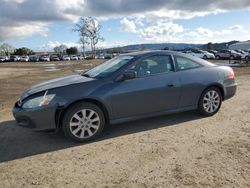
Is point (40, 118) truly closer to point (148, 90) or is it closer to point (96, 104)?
point (96, 104)

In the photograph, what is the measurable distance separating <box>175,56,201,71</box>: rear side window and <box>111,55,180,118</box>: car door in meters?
0.16

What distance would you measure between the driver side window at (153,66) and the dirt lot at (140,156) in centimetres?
105

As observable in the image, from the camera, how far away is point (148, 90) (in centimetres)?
567

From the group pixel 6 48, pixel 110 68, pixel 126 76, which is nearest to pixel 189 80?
pixel 126 76

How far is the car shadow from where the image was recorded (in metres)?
4.90

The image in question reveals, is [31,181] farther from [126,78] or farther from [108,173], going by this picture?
[126,78]

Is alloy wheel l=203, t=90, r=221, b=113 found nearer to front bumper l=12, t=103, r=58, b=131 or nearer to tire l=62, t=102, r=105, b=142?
tire l=62, t=102, r=105, b=142

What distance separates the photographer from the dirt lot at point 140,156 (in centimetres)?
375

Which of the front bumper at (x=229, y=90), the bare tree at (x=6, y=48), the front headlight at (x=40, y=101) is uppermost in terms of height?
the bare tree at (x=6, y=48)

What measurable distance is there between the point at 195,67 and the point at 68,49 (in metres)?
115

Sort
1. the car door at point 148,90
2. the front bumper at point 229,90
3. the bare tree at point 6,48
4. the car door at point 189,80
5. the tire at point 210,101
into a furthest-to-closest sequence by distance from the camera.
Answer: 1. the bare tree at point 6,48
2. the front bumper at point 229,90
3. the tire at point 210,101
4. the car door at point 189,80
5. the car door at point 148,90

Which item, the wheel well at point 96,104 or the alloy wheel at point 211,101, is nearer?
the wheel well at point 96,104

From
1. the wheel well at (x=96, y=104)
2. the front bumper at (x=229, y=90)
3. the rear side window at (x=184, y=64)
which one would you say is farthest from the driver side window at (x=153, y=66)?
the front bumper at (x=229, y=90)

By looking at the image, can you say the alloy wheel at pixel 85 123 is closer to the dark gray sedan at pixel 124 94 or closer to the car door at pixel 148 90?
the dark gray sedan at pixel 124 94
